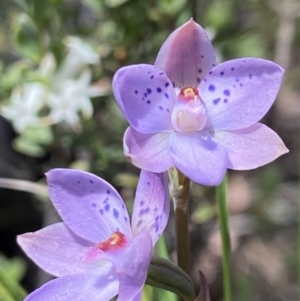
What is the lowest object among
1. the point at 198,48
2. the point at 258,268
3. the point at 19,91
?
the point at 258,268

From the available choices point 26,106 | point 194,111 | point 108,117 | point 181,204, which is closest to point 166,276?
point 181,204

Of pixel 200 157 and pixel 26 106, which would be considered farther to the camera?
pixel 26 106

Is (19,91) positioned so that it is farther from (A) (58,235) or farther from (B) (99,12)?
(A) (58,235)

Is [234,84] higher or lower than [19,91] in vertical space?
higher

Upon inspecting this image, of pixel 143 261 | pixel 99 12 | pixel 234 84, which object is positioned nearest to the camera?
pixel 143 261

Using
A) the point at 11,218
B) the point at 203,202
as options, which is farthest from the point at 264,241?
the point at 11,218

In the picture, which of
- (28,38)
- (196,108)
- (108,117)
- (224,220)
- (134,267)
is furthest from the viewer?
(108,117)

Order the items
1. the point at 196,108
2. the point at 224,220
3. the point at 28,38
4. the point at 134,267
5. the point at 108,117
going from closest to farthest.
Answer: the point at 134,267 → the point at 196,108 → the point at 224,220 → the point at 28,38 → the point at 108,117

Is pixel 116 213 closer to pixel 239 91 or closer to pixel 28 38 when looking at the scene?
pixel 239 91
